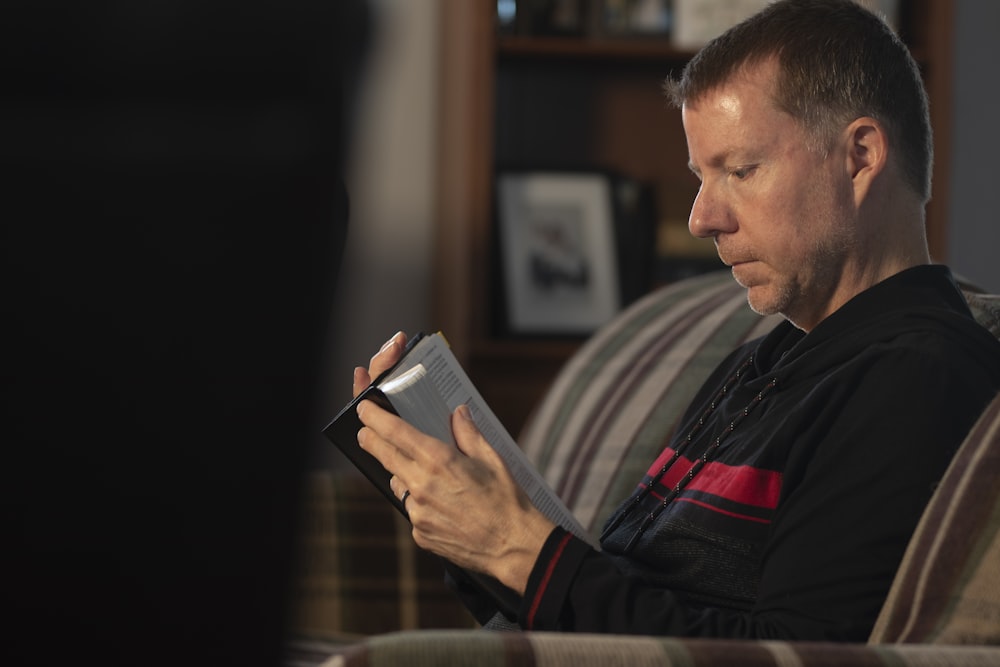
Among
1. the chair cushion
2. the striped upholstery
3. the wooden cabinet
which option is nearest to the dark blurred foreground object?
the striped upholstery

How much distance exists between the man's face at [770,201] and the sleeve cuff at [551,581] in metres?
0.33

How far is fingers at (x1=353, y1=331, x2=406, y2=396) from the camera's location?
1.30 m

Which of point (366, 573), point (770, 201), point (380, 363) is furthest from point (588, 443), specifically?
point (770, 201)

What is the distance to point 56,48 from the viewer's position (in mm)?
380

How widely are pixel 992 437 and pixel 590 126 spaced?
2011 mm

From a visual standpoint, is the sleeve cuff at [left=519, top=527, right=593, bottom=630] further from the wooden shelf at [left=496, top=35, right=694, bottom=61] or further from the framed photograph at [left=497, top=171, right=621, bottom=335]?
the wooden shelf at [left=496, top=35, right=694, bottom=61]

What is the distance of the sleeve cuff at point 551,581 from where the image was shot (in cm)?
103

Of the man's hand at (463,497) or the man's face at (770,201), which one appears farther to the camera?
the man's face at (770,201)

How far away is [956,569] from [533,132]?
206cm

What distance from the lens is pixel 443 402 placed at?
1.15 metres

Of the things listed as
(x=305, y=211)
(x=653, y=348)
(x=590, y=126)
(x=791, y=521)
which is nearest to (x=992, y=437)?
(x=791, y=521)

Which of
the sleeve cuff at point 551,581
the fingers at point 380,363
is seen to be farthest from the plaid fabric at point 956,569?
the fingers at point 380,363

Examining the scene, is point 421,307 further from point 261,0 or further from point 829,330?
point 261,0

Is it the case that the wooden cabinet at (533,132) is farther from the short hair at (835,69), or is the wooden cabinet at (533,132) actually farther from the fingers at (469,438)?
the fingers at (469,438)
